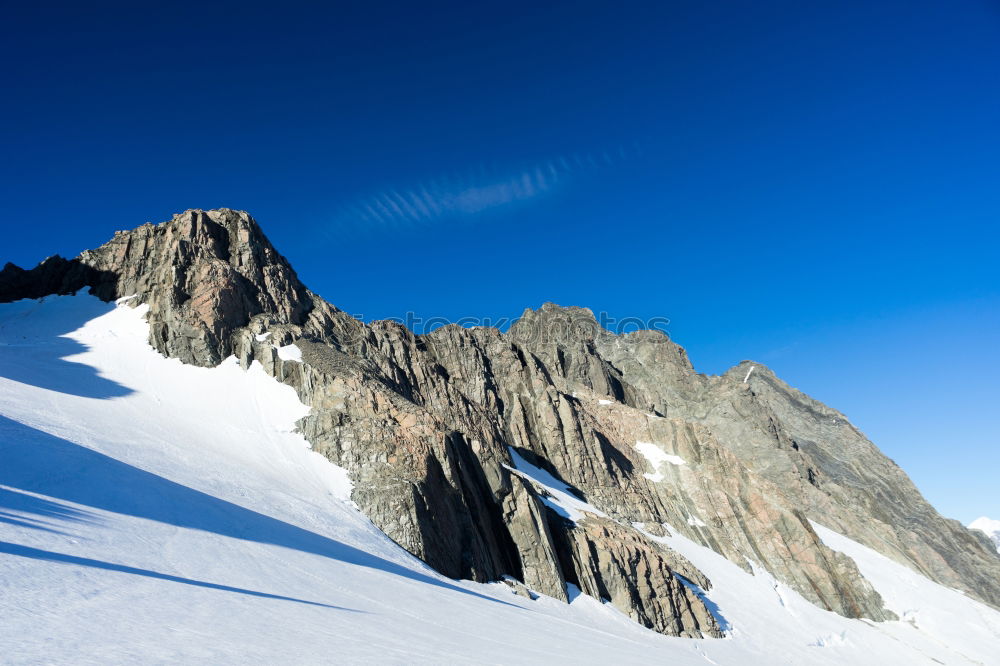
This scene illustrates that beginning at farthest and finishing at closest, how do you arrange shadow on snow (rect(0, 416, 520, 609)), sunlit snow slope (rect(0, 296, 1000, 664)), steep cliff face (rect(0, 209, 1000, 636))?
1. steep cliff face (rect(0, 209, 1000, 636))
2. shadow on snow (rect(0, 416, 520, 609))
3. sunlit snow slope (rect(0, 296, 1000, 664))

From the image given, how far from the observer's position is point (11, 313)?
188 ft

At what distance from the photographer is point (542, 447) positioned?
71.7 meters

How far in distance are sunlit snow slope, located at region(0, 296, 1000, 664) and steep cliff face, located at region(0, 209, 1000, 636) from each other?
265 centimetres

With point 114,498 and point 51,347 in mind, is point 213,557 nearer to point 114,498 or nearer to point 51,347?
point 114,498

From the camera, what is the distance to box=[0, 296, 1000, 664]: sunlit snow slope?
993cm

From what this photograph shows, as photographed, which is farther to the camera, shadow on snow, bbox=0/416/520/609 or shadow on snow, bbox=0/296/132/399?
shadow on snow, bbox=0/296/132/399

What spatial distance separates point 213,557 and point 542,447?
5724 centimetres

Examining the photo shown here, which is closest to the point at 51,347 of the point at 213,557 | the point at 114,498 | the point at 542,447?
the point at 114,498

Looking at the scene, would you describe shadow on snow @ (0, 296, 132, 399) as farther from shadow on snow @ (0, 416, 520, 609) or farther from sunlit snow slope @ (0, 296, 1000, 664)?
shadow on snow @ (0, 416, 520, 609)

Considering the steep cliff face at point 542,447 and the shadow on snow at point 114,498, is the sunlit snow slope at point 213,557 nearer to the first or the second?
the shadow on snow at point 114,498

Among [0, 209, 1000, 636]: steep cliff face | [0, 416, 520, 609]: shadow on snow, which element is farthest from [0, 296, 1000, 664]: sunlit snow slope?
[0, 209, 1000, 636]: steep cliff face

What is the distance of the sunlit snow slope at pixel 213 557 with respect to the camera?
993 centimetres

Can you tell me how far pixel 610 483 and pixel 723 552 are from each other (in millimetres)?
14838

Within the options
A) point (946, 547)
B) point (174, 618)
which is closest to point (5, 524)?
point (174, 618)
